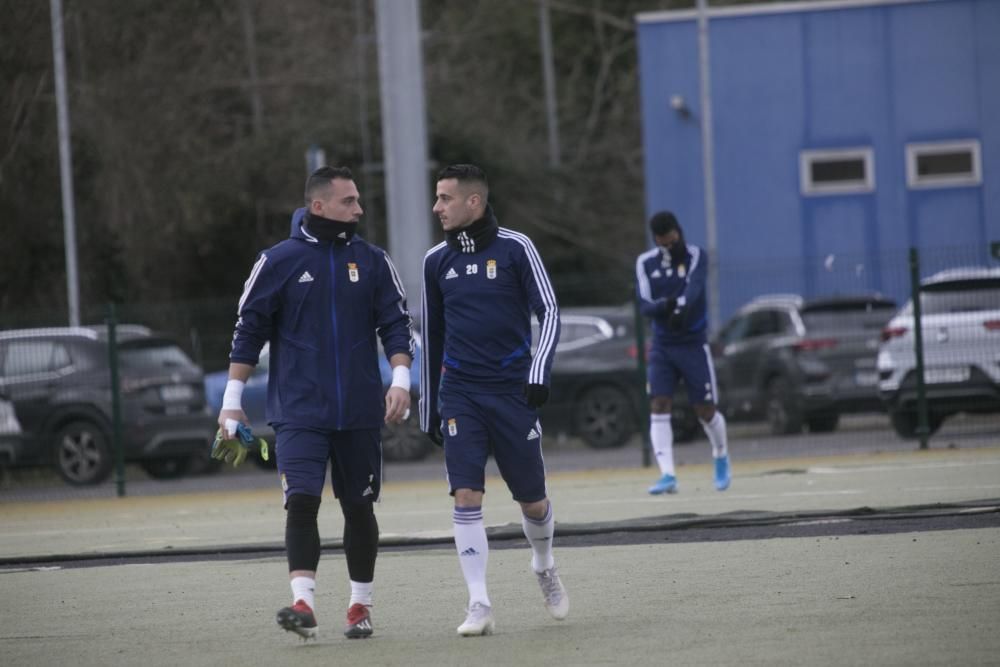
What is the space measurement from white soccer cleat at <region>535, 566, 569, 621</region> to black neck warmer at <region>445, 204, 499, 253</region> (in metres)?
1.51

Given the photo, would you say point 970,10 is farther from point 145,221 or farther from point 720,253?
point 145,221

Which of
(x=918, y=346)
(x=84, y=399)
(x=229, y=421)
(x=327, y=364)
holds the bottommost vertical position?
(x=84, y=399)

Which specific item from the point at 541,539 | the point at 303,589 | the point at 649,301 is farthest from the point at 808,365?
the point at 303,589

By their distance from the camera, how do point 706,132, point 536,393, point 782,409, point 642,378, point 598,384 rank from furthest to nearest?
point 706,132
point 782,409
point 598,384
point 642,378
point 536,393

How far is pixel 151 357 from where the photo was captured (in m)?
20.0

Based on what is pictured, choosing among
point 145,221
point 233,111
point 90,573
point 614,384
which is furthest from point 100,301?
point 90,573

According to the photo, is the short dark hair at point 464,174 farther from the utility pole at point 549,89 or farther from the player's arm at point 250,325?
the utility pole at point 549,89

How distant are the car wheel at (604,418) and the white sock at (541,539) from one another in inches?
492

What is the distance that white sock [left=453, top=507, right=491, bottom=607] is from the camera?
7664mm

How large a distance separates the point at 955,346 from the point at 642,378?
11.1ft

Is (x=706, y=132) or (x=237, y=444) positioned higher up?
(x=706, y=132)

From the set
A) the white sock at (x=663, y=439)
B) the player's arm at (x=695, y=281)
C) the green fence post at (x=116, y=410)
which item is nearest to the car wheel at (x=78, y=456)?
the green fence post at (x=116, y=410)

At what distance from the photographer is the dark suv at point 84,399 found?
19547mm

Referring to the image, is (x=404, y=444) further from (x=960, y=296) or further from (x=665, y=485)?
(x=665, y=485)
